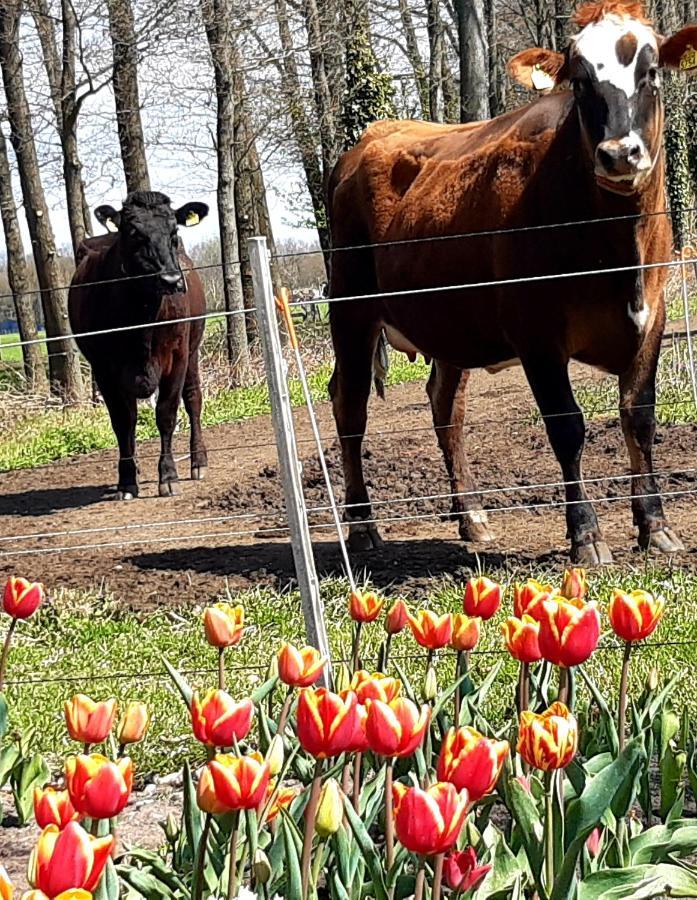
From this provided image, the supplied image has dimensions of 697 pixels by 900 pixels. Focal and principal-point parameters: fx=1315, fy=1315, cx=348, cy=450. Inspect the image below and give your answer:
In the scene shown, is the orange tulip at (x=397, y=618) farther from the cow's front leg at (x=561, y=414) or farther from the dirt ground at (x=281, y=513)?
the cow's front leg at (x=561, y=414)

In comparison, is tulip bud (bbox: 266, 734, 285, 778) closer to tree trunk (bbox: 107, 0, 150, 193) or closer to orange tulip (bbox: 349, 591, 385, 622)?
orange tulip (bbox: 349, 591, 385, 622)

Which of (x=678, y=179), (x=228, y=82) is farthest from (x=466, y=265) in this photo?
(x=678, y=179)

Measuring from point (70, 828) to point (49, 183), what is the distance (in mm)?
21717

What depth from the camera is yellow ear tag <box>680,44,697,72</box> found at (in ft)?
18.9

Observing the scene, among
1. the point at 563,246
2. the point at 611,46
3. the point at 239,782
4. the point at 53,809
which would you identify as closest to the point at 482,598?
the point at 239,782

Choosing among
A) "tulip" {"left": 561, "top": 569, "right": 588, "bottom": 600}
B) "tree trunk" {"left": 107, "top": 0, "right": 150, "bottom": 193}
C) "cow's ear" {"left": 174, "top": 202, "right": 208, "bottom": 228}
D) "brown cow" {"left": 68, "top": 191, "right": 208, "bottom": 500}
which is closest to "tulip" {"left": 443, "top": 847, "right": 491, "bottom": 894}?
"tulip" {"left": 561, "top": 569, "right": 588, "bottom": 600}

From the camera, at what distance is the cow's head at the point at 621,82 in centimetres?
534

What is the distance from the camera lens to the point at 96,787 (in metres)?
1.92

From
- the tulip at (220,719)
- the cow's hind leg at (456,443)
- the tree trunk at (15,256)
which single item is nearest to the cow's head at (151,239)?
the cow's hind leg at (456,443)

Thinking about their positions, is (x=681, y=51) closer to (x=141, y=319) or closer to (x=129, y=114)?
(x=141, y=319)

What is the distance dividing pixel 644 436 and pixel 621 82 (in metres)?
1.60

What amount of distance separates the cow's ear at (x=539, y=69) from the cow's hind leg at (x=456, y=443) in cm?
183

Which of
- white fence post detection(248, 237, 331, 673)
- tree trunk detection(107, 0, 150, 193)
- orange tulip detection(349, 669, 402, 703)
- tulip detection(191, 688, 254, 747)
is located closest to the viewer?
tulip detection(191, 688, 254, 747)

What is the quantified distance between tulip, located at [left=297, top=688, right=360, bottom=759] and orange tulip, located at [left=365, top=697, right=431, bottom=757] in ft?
0.12
